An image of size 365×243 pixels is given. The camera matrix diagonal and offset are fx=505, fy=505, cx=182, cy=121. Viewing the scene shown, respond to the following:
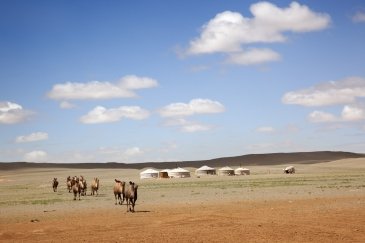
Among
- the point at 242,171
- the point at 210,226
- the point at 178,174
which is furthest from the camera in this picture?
the point at 242,171

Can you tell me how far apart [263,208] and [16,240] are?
11.9 meters

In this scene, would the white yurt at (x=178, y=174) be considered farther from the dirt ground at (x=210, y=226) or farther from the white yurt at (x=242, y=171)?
the dirt ground at (x=210, y=226)

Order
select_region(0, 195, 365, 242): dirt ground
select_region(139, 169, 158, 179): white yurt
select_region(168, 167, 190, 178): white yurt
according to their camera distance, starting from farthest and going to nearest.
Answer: select_region(168, 167, 190, 178): white yurt → select_region(139, 169, 158, 179): white yurt → select_region(0, 195, 365, 242): dirt ground

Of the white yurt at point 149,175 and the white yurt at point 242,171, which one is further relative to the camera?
the white yurt at point 242,171

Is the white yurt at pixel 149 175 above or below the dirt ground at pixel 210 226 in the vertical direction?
above

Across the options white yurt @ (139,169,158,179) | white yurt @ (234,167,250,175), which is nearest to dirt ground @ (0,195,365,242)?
white yurt @ (139,169,158,179)

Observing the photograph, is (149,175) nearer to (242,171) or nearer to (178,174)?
(178,174)

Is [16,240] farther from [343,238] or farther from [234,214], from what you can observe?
[343,238]

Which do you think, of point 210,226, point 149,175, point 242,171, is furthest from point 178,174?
point 210,226

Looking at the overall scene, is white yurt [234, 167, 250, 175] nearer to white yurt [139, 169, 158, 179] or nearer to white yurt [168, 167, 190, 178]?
white yurt [168, 167, 190, 178]

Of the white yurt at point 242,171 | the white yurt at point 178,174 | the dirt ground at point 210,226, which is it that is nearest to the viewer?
the dirt ground at point 210,226

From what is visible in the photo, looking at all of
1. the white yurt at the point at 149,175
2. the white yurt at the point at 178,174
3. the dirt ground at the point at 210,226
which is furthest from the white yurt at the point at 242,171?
the dirt ground at the point at 210,226

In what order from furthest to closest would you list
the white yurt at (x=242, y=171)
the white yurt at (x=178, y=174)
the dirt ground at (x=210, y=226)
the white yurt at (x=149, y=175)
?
the white yurt at (x=242, y=171)
the white yurt at (x=178, y=174)
the white yurt at (x=149, y=175)
the dirt ground at (x=210, y=226)

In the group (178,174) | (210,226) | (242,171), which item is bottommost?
(210,226)
